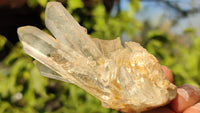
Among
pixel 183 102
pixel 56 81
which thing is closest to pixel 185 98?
pixel 183 102

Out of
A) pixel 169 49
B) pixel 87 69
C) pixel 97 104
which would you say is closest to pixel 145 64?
pixel 87 69

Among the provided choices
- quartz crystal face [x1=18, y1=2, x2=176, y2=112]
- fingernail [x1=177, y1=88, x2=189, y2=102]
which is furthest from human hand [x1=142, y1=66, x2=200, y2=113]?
quartz crystal face [x1=18, y1=2, x2=176, y2=112]

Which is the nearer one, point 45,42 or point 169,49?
point 45,42

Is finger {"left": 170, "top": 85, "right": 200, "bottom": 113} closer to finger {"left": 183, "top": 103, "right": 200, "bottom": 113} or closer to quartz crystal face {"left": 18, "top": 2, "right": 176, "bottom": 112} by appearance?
finger {"left": 183, "top": 103, "right": 200, "bottom": 113}

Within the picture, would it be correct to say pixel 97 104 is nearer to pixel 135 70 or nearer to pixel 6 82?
pixel 6 82

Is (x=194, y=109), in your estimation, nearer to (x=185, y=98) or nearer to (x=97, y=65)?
(x=185, y=98)
